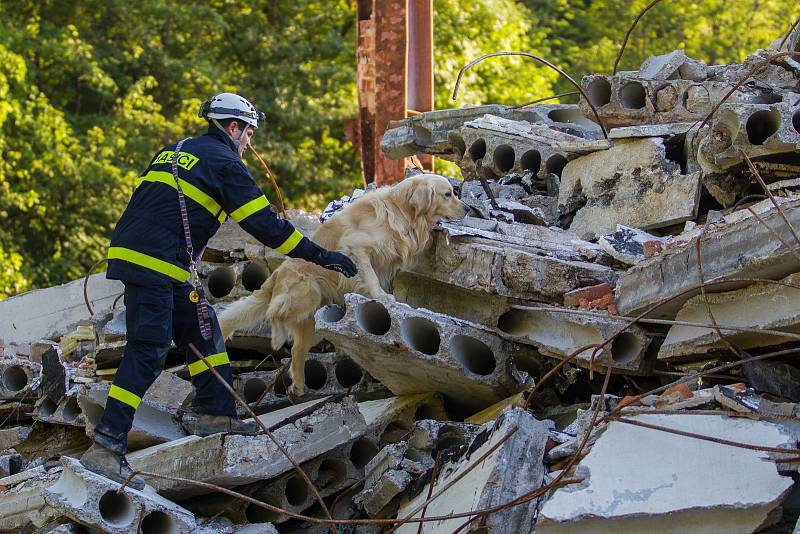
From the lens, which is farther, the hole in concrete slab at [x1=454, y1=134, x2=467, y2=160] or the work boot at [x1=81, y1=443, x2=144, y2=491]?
the hole in concrete slab at [x1=454, y1=134, x2=467, y2=160]

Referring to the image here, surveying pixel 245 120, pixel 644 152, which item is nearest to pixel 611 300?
pixel 644 152

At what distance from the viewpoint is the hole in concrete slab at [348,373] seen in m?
8.44

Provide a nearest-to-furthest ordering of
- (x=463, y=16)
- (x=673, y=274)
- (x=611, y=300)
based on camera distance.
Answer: (x=673, y=274)
(x=611, y=300)
(x=463, y=16)

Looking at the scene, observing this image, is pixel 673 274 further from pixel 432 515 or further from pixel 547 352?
pixel 432 515

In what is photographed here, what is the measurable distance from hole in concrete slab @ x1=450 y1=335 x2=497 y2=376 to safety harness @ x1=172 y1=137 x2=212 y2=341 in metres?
1.39

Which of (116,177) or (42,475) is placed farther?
(116,177)

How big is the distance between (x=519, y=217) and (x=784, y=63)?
221cm

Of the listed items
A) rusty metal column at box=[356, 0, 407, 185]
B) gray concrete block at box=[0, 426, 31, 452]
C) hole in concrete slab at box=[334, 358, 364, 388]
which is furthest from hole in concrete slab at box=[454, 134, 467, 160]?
gray concrete block at box=[0, 426, 31, 452]

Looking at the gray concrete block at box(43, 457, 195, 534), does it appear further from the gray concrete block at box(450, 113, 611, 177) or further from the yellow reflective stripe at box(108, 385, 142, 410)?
the gray concrete block at box(450, 113, 611, 177)

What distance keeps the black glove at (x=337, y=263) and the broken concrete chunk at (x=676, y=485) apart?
80.5 inches

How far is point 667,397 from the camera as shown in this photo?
241 inches

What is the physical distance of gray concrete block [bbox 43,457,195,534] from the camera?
245 inches

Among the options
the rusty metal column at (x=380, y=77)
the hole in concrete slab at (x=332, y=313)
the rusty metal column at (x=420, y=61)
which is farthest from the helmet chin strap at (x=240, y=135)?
the rusty metal column at (x=420, y=61)

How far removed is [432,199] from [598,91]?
80.3 inches
